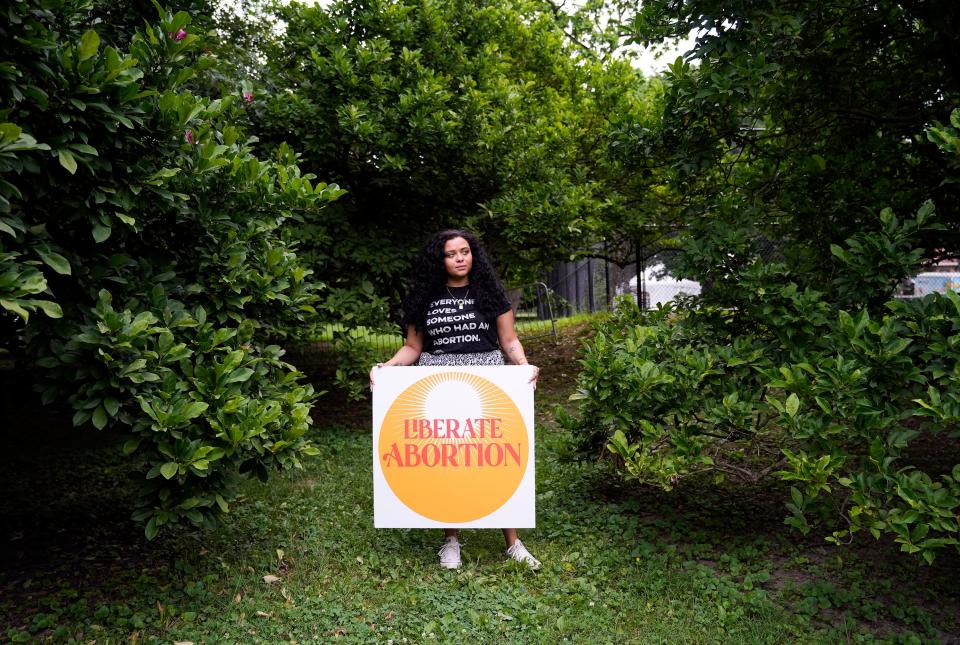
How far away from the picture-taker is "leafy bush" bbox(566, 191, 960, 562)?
3010mm

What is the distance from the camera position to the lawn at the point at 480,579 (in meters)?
3.32

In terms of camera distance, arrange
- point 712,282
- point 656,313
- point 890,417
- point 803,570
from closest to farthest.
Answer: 1. point 890,417
2. point 803,570
3. point 712,282
4. point 656,313

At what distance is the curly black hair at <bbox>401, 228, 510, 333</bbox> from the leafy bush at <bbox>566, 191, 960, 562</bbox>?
2.28 feet

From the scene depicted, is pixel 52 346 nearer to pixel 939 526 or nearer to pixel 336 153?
pixel 939 526

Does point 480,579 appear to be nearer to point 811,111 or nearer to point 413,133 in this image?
point 811,111

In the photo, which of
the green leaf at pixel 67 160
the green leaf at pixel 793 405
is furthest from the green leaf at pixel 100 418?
the green leaf at pixel 793 405

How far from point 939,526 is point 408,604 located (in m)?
2.42

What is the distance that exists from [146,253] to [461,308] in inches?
65.0

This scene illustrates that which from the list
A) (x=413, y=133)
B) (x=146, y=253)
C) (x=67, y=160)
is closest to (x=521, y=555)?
(x=146, y=253)

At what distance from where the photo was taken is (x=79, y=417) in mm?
2914

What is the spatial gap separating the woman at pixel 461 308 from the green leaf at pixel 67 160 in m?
1.88

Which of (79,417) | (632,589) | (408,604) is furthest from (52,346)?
(632,589)

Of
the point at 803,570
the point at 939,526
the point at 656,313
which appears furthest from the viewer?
the point at 656,313

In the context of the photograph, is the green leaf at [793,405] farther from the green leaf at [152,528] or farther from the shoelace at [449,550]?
the green leaf at [152,528]
